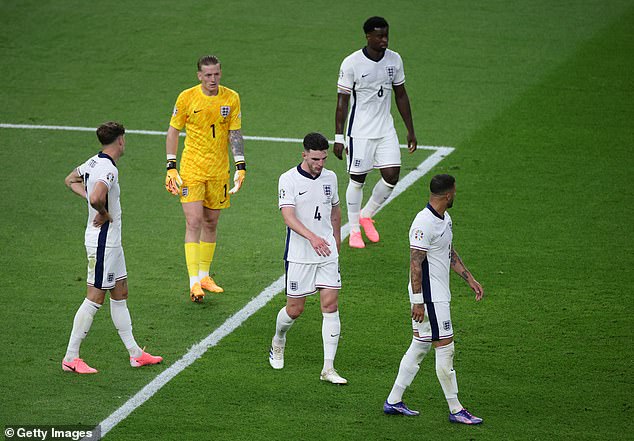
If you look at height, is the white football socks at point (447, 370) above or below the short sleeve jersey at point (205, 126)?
below

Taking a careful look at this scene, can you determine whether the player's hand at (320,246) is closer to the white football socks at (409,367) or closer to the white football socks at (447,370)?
the white football socks at (409,367)

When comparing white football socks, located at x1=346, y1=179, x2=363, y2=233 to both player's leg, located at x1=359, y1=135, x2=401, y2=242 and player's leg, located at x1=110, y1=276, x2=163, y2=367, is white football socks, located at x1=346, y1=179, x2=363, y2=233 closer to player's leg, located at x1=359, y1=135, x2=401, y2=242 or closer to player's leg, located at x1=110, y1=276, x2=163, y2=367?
player's leg, located at x1=359, y1=135, x2=401, y2=242

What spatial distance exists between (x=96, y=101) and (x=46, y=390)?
10.7 meters

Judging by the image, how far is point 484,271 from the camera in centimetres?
1232

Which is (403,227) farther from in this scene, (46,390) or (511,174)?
(46,390)

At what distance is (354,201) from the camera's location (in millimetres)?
13172

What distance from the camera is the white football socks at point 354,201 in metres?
13.1

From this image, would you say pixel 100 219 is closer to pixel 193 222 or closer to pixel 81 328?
pixel 81 328

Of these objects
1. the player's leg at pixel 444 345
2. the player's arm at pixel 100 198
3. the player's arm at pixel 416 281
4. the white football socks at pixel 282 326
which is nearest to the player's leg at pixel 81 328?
the player's arm at pixel 100 198

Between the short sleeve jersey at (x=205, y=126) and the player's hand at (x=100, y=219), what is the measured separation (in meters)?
2.19

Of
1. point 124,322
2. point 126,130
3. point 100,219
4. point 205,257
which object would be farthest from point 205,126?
point 126,130

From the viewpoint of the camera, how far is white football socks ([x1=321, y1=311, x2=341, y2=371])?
932 cm

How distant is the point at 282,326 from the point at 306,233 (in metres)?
0.96

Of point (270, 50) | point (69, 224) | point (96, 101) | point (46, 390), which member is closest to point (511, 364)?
point (46, 390)
